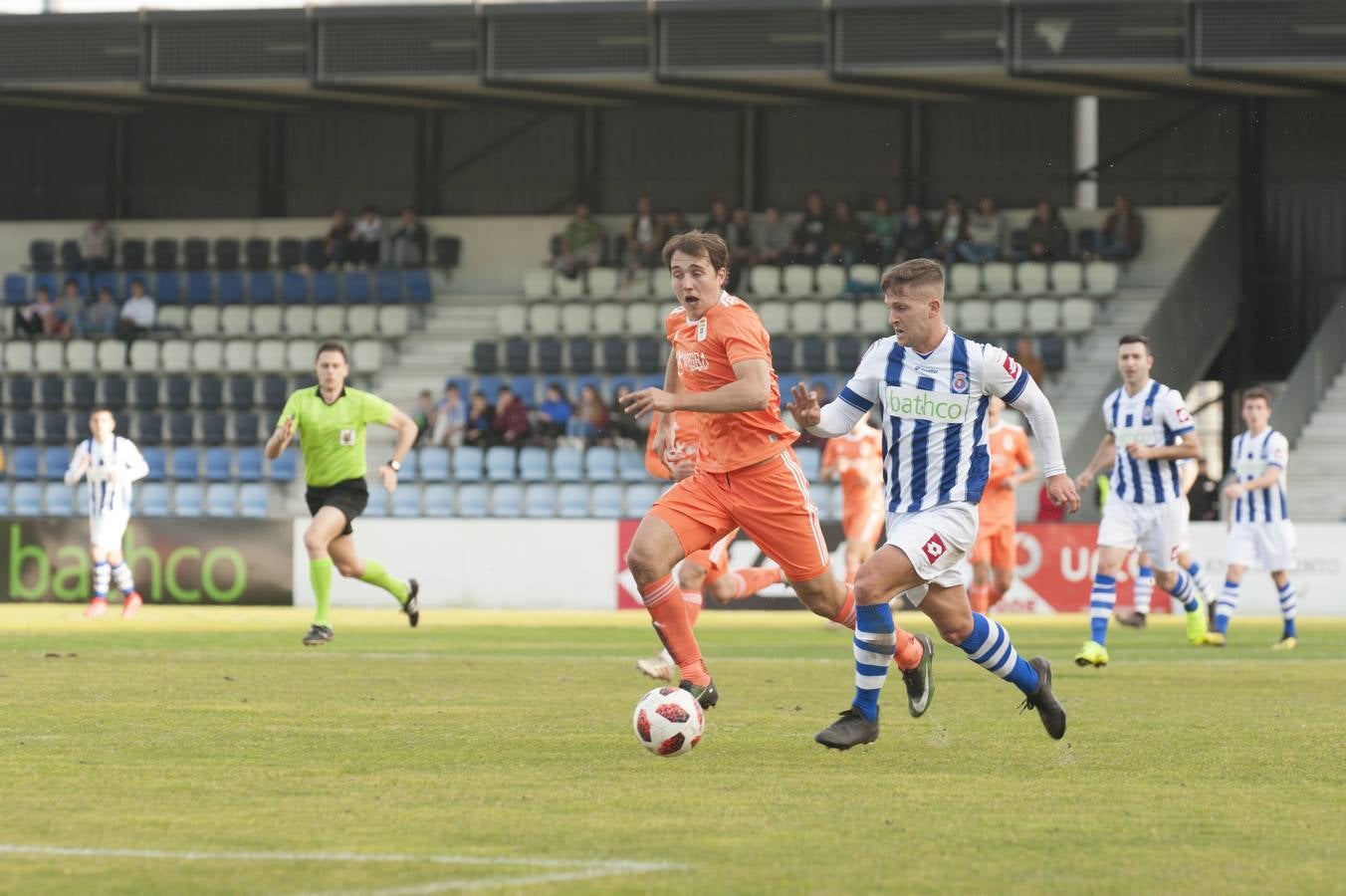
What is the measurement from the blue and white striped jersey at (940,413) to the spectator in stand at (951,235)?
76.0ft

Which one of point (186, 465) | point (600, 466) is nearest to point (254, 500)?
point (186, 465)

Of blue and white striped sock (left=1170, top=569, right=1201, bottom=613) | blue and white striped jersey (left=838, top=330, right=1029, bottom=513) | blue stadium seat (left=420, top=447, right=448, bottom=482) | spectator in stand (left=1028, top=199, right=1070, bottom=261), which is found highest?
spectator in stand (left=1028, top=199, right=1070, bottom=261)

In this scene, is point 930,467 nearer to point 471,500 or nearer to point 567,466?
point 567,466

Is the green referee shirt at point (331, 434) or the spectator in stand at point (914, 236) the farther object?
the spectator in stand at point (914, 236)

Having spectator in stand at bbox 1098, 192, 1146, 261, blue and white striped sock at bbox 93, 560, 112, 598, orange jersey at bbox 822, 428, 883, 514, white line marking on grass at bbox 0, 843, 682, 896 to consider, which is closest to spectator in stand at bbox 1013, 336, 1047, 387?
spectator in stand at bbox 1098, 192, 1146, 261

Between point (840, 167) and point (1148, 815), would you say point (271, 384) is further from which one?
point (1148, 815)

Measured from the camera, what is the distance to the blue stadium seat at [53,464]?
31.7m

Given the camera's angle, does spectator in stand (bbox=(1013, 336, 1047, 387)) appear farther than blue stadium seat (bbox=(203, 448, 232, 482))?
No

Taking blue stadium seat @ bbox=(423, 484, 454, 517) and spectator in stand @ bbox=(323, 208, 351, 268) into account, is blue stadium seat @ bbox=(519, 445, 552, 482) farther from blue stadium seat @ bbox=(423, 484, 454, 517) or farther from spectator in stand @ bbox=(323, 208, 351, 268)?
spectator in stand @ bbox=(323, 208, 351, 268)

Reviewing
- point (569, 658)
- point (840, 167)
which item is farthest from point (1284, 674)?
point (840, 167)

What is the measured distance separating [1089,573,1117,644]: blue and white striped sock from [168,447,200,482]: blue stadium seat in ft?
60.4

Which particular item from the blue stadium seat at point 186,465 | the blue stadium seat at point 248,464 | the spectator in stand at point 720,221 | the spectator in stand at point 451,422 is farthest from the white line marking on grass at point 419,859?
the spectator in stand at point 720,221

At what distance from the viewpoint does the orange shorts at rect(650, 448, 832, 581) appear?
9.80 metres

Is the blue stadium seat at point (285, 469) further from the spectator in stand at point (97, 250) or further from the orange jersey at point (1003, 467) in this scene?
the orange jersey at point (1003, 467)
